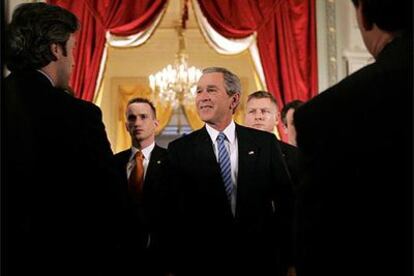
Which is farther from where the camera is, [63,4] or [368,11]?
[63,4]

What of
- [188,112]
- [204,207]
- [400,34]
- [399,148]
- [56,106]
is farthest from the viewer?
[188,112]

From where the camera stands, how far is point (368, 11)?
1.56 m

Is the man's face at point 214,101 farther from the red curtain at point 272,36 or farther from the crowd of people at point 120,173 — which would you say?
the red curtain at point 272,36

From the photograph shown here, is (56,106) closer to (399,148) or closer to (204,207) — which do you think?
(399,148)

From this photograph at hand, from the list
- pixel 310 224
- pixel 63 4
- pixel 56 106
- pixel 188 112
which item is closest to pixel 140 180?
pixel 56 106

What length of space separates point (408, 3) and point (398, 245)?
57cm

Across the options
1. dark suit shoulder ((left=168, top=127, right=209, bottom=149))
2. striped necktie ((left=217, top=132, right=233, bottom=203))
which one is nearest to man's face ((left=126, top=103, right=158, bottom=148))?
dark suit shoulder ((left=168, top=127, right=209, bottom=149))

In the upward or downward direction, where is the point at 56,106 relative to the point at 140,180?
upward

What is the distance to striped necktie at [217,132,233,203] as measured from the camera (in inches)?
123

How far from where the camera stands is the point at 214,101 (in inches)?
131

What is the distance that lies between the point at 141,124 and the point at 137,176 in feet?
1.27

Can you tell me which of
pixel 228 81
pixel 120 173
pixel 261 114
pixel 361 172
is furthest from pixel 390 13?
pixel 261 114

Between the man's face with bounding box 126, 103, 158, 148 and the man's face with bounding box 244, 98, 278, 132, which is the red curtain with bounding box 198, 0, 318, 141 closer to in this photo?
the man's face with bounding box 244, 98, 278, 132

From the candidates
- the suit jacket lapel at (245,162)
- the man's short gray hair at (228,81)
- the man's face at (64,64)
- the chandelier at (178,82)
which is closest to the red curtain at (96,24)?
the chandelier at (178,82)
